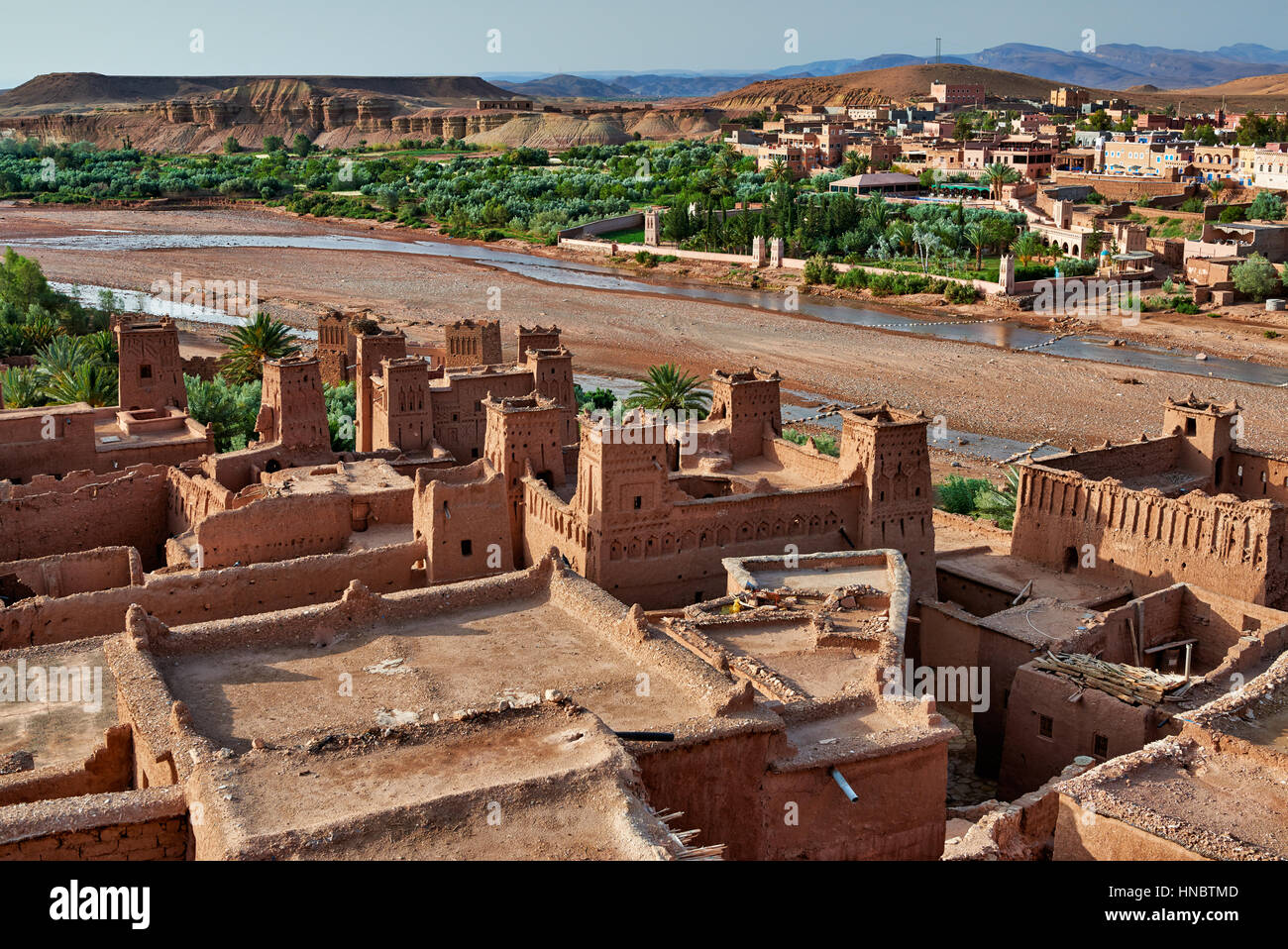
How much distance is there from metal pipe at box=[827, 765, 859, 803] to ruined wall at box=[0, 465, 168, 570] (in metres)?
14.2

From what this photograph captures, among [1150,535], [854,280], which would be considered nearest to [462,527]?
[1150,535]

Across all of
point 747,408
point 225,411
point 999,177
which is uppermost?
point 999,177

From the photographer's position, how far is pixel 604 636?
16.9 meters

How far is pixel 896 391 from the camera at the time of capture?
50469mm

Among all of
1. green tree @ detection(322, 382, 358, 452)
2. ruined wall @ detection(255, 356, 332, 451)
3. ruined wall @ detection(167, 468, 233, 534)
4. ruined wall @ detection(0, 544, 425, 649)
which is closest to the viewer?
ruined wall @ detection(0, 544, 425, 649)

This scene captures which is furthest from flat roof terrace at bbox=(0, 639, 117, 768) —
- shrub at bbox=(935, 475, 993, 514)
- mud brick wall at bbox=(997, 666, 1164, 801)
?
shrub at bbox=(935, 475, 993, 514)

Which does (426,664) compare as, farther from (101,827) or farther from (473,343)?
(473,343)

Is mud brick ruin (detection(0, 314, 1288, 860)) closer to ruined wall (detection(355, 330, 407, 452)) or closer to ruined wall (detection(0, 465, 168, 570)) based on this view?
ruined wall (detection(0, 465, 168, 570))

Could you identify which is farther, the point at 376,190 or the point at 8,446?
the point at 376,190

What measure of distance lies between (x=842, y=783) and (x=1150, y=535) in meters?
10.8

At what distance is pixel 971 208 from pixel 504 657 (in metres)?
73.6

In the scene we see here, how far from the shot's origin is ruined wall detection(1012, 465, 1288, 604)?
21812 millimetres
